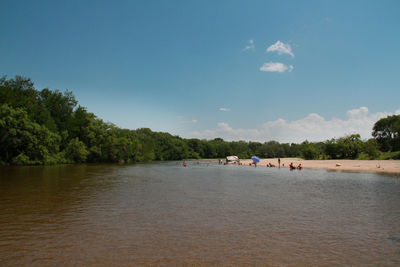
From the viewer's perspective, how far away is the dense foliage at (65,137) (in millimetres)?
61562

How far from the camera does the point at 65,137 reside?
79.6m

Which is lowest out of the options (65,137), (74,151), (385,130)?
(74,151)

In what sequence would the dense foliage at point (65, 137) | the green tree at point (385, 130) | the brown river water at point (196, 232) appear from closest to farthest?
the brown river water at point (196, 232), the dense foliage at point (65, 137), the green tree at point (385, 130)

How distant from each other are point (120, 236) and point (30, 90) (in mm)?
85732

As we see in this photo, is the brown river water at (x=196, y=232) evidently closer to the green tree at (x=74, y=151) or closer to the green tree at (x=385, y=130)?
the green tree at (x=74, y=151)

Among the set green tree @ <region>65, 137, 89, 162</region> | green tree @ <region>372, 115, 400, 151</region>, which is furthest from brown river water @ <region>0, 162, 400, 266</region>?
green tree @ <region>372, 115, 400, 151</region>

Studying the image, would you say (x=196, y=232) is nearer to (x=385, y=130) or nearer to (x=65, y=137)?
(x=65, y=137)

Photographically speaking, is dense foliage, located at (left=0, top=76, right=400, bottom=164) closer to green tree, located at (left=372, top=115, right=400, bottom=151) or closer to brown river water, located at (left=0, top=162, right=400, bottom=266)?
green tree, located at (left=372, top=115, right=400, bottom=151)

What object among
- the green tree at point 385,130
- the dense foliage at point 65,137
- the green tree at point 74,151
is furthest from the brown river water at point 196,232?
the green tree at point 385,130

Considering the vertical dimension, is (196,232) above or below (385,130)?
below

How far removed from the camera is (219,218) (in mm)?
13555

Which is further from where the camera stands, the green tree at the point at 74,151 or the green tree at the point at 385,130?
the green tree at the point at 385,130

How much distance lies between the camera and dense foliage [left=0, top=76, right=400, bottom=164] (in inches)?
2424

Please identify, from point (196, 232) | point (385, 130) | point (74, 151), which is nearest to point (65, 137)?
point (74, 151)
